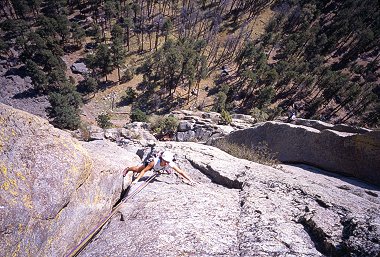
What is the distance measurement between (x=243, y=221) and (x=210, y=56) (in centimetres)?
8050

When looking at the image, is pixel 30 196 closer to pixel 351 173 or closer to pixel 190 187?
pixel 190 187

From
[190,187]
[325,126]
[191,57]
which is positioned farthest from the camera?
[191,57]

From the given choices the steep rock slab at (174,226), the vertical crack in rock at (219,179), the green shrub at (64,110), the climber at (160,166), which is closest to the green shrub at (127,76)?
the green shrub at (64,110)

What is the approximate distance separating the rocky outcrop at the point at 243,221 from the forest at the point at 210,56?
44.7 metres

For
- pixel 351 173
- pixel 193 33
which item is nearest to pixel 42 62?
pixel 193 33

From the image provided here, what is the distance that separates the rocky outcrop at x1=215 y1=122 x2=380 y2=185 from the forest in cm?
3662

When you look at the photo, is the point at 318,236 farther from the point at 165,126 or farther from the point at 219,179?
the point at 165,126

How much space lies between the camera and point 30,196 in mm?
4758

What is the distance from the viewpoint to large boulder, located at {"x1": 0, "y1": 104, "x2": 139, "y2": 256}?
4.46 m

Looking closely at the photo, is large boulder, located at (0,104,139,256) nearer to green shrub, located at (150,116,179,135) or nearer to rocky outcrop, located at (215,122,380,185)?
rocky outcrop, located at (215,122,380,185)

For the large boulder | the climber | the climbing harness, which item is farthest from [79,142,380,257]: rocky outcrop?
the large boulder

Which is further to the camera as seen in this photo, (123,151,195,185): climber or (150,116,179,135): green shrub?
(150,116,179,135): green shrub

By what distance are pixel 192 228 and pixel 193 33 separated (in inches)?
3593

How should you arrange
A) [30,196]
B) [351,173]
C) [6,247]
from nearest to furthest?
[6,247] < [30,196] < [351,173]
